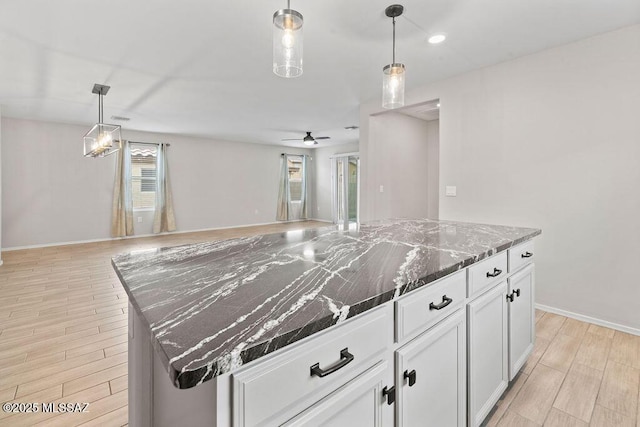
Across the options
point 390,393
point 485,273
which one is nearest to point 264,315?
point 390,393

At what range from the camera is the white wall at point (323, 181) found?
369 inches

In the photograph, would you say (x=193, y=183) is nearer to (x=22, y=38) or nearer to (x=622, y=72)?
(x=22, y=38)

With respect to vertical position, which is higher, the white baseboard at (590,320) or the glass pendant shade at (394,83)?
the glass pendant shade at (394,83)

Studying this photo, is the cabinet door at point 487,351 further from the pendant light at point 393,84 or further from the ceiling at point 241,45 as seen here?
the ceiling at point 241,45

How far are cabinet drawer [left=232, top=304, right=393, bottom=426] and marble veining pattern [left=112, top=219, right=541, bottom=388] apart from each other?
0.05 m

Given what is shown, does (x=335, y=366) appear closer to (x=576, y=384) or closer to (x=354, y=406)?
(x=354, y=406)

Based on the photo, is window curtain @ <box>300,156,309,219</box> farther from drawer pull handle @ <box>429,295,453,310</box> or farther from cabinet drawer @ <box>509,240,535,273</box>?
drawer pull handle @ <box>429,295,453,310</box>

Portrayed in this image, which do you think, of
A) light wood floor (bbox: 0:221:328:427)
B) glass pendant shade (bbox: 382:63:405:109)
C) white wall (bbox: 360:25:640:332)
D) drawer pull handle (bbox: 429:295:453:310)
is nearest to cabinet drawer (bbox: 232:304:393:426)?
drawer pull handle (bbox: 429:295:453:310)

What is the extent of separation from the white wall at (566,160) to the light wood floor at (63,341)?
3563mm

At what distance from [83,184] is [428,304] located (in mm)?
7454

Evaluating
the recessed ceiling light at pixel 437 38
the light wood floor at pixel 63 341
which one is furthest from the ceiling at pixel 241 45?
the light wood floor at pixel 63 341

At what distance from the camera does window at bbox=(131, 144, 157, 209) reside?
6.95 m

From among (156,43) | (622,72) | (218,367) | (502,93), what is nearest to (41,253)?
(156,43)

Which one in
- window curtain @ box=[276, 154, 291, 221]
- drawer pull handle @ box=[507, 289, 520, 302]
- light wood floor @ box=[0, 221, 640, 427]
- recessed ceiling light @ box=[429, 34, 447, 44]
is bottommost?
light wood floor @ box=[0, 221, 640, 427]
